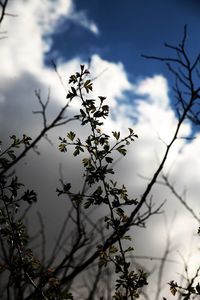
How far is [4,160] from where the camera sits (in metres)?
3.39

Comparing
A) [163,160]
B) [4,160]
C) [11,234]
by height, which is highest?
[163,160]

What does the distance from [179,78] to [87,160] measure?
115 cm

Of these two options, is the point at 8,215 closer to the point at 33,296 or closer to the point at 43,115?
the point at 33,296

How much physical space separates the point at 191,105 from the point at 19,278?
2149mm

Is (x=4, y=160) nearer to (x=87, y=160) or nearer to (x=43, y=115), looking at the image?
(x=87, y=160)

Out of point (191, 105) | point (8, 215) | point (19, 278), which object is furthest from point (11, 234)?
point (191, 105)

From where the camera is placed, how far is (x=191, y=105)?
3557 millimetres

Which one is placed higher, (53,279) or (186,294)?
(186,294)

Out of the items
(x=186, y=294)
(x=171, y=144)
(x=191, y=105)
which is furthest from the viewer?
(x=171, y=144)

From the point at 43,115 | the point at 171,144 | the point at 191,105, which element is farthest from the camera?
the point at 43,115

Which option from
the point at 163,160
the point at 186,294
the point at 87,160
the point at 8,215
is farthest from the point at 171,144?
the point at 8,215

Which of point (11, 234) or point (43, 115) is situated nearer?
point (11, 234)

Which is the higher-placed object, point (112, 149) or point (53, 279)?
point (112, 149)

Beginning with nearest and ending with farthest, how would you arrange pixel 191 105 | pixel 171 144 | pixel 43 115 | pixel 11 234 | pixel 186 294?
pixel 186 294
pixel 11 234
pixel 191 105
pixel 171 144
pixel 43 115
